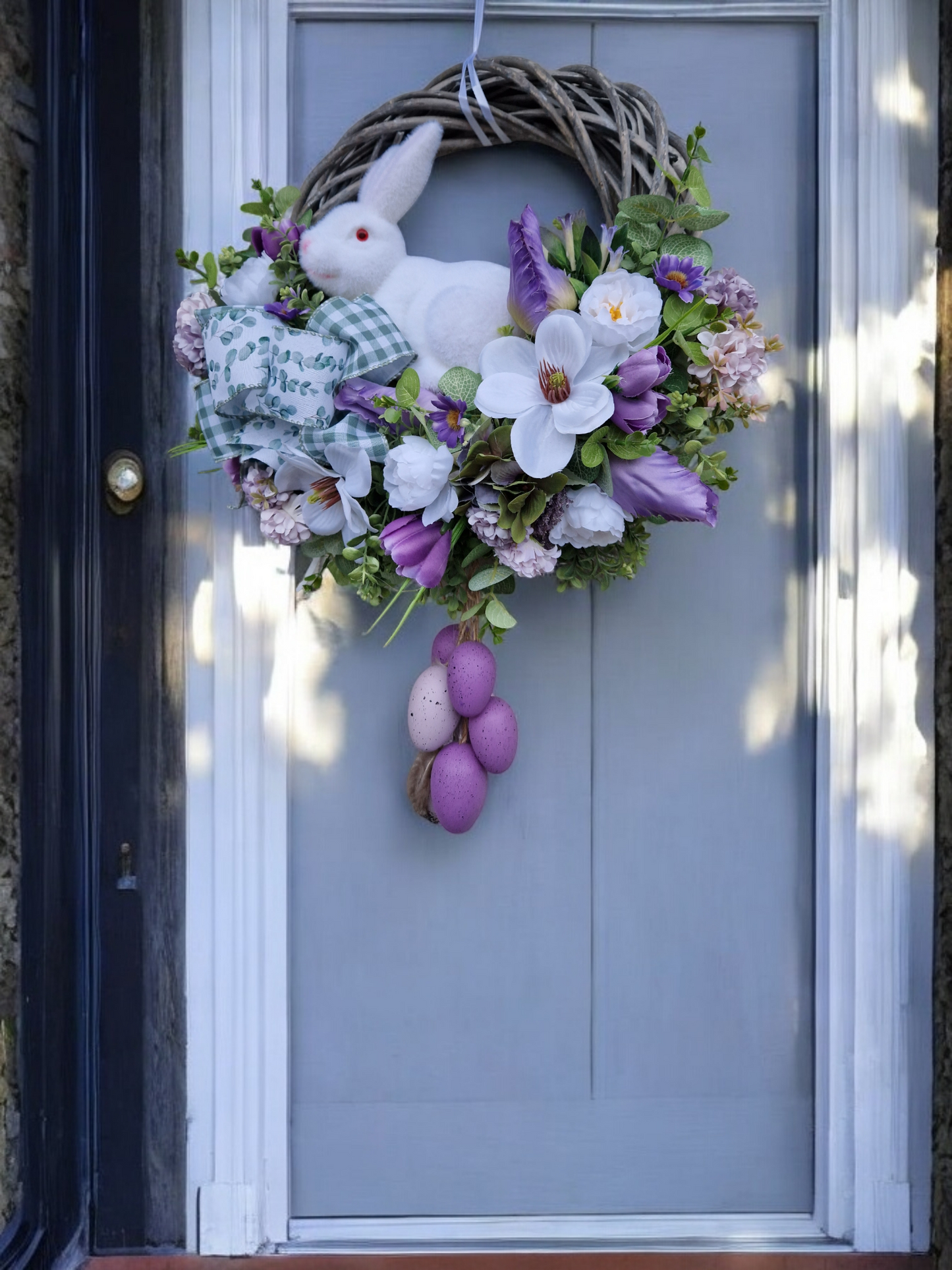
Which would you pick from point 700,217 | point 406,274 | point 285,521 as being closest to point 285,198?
point 406,274

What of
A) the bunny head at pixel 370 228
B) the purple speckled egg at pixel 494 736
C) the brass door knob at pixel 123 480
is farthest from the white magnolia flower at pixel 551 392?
the brass door knob at pixel 123 480

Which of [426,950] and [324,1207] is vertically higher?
[426,950]

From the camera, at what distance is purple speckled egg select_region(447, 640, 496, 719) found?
4.39 feet

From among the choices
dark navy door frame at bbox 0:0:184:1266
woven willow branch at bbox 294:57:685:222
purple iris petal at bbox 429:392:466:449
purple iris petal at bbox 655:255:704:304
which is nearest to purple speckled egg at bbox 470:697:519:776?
purple iris petal at bbox 429:392:466:449

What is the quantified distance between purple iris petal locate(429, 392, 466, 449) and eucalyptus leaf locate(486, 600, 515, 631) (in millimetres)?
201

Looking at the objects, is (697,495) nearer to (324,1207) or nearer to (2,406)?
(2,406)

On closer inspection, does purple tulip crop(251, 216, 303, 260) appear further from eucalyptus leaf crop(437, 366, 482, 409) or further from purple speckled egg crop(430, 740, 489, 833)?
purple speckled egg crop(430, 740, 489, 833)

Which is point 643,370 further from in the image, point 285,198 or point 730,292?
point 285,198

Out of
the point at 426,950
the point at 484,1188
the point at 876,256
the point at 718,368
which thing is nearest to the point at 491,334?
the point at 718,368

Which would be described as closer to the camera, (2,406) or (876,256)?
(2,406)

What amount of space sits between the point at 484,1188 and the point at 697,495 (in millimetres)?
1034

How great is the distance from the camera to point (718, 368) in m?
1.28

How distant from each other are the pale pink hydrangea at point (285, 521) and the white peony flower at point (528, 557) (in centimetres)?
25

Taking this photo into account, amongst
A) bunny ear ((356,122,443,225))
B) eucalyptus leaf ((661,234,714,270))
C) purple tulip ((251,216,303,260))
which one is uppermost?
bunny ear ((356,122,443,225))
